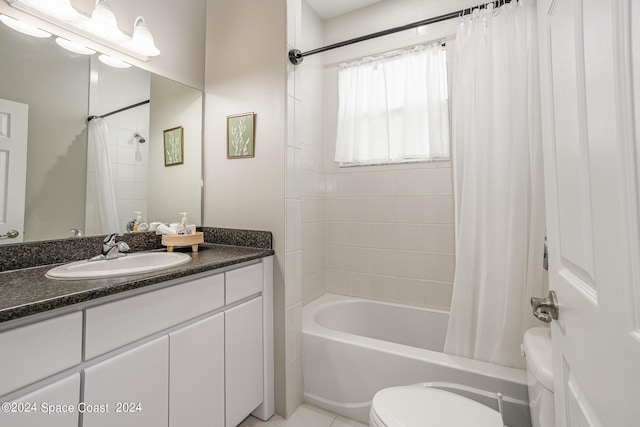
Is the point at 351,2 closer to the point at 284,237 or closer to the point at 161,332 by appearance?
the point at 284,237

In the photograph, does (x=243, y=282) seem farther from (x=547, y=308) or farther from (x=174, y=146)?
(x=547, y=308)

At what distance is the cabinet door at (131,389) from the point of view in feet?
2.75

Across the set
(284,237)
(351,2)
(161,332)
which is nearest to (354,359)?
(284,237)

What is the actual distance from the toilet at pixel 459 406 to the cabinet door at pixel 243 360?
0.66 metres

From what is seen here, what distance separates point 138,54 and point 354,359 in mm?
2049

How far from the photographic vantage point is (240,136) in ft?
5.46

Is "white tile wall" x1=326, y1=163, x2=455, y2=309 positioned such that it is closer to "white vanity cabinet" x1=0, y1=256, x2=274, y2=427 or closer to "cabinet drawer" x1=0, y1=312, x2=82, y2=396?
"white vanity cabinet" x1=0, y1=256, x2=274, y2=427

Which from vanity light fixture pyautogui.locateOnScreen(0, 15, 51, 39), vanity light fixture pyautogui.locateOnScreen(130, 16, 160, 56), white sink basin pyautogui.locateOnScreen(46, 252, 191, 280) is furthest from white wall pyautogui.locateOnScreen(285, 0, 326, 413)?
vanity light fixture pyautogui.locateOnScreen(0, 15, 51, 39)

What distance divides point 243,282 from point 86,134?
1.03m

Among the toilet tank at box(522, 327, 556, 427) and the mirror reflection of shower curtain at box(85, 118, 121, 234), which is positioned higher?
the mirror reflection of shower curtain at box(85, 118, 121, 234)

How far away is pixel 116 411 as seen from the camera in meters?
0.89

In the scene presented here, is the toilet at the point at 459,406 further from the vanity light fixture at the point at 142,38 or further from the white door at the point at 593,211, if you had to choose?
the vanity light fixture at the point at 142,38

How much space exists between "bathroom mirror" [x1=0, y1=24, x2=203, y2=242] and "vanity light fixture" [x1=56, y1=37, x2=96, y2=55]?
0.02 metres

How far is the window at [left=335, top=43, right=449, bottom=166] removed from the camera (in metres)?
1.97
